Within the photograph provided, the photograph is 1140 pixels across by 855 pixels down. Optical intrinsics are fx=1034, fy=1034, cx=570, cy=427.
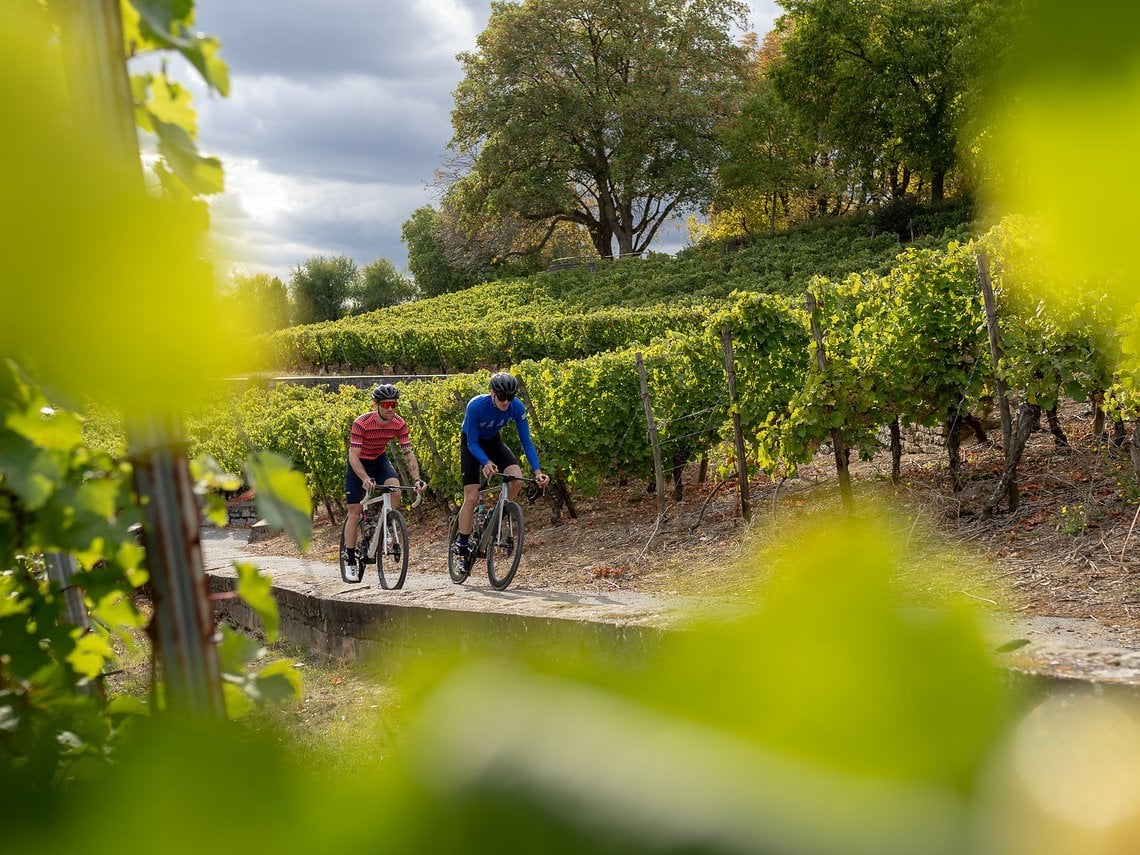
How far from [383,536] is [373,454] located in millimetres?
751

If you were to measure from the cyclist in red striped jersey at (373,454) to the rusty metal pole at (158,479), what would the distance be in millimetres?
7816

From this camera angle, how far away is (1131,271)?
34 centimetres

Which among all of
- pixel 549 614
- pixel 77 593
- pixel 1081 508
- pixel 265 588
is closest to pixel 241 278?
pixel 265 588

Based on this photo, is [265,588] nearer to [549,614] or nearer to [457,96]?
[549,614]

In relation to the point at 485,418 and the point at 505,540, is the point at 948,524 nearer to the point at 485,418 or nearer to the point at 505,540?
the point at 505,540

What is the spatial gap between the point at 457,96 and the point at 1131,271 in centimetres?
4356

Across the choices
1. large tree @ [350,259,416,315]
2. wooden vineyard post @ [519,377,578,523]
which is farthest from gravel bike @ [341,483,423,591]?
large tree @ [350,259,416,315]

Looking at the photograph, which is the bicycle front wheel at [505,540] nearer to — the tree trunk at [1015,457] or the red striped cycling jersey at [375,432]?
the red striped cycling jersey at [375,432]

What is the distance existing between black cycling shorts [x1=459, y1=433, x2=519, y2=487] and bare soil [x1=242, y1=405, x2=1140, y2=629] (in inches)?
43.8

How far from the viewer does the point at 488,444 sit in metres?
8.77

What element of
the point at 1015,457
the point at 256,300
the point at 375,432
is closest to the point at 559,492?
the point at 375,432

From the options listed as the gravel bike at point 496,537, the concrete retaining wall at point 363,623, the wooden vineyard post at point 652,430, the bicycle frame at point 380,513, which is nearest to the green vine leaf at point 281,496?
the concrete retaining wall at point 363,623

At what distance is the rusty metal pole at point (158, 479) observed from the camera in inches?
21.8

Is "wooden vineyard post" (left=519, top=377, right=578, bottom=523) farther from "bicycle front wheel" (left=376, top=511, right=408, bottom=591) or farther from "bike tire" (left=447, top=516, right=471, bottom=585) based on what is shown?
"bicycle front wheel" (left=376, top=511, right=408, bottom=591)
